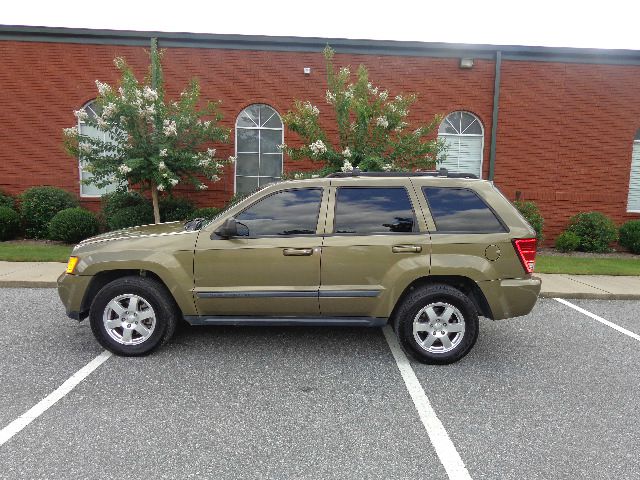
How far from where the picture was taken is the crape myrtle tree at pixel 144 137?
30.0ft

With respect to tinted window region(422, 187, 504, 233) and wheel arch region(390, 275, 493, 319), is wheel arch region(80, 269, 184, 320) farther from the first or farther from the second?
tinted window region(422, 187, 504, 233)

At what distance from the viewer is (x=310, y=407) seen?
334 centimetres

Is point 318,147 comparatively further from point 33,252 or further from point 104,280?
point 33,252

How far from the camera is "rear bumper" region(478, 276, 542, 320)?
4.11 meters

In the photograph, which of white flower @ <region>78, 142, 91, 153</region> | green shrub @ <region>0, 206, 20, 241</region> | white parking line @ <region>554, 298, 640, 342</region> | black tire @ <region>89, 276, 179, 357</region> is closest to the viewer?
black tire @ <region>89, 276, 179, 357</region>

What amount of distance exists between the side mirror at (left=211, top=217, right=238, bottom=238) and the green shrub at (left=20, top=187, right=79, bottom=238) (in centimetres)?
922

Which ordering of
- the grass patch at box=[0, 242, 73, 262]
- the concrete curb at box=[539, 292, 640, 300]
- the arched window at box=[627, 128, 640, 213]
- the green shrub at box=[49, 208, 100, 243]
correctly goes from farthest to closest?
the arched window at box=[627, 128, 640, 213]
the green shrub at box=[49, 208, 100, 243]
the grass patch at box=[0, 242, 73, 262]
the concrete curb at box=[539, 292, 640, 300]

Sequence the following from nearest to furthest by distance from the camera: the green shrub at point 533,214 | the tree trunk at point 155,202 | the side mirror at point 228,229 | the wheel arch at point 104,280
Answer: the side mirror at point 228,229 → the wheel arch at point 104,280 → the tree trunk at point 155,202 → the green shrub at point 533,214

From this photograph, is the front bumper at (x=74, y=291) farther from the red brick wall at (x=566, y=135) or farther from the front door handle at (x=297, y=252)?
the red brick wall at (x=566, y=135)

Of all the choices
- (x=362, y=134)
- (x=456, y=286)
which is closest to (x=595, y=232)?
(x=362, y=134)

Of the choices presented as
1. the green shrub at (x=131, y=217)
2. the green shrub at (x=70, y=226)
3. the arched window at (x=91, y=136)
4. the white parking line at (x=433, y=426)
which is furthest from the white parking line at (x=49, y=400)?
the arched window at (x=91, y=136)

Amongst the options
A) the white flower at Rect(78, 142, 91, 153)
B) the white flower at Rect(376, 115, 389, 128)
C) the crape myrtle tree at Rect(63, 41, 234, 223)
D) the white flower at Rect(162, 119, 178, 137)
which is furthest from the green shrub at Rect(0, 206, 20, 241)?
the white flower at Rect(376, 115, 389, 128)

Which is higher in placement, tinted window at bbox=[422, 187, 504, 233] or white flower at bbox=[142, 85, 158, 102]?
white flower at bbox=[142, 85, 158, 102]

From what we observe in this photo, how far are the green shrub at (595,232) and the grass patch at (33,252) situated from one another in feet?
42.7
